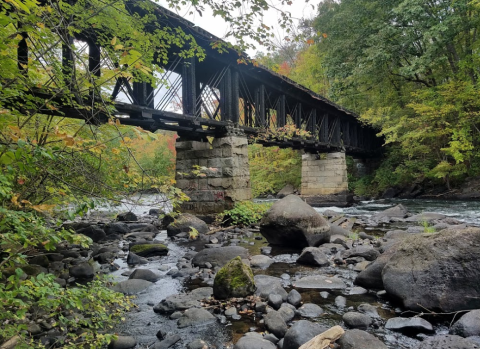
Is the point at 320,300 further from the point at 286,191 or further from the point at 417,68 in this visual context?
the point at 286,191

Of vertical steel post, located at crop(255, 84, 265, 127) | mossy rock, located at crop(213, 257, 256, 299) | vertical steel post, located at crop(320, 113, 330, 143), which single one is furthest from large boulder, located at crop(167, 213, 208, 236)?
vertical steel post, located at crop(320, 113, 330, 143)

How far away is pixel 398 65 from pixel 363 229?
44.9ft

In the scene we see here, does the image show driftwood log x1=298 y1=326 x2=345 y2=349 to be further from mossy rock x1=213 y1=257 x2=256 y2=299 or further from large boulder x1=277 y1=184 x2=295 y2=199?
large boulder x1=277 y1=184 x2=295 y2=199

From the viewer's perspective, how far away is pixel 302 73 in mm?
32438

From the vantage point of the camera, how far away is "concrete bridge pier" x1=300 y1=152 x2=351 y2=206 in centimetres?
2141

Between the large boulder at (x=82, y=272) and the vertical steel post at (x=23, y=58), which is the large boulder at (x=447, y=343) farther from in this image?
the large boulder at (x=82, y=272)

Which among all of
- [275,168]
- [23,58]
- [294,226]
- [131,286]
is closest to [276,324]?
[131,286]

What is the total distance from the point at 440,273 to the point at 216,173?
797 centimetres

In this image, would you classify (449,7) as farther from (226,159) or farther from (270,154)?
(270,154)

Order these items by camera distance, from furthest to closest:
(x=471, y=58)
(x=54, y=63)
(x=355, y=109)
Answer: (x=355, y=109) < (x=471, y=58) < (x=54, y=63)

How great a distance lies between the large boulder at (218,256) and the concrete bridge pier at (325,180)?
16.2 meters

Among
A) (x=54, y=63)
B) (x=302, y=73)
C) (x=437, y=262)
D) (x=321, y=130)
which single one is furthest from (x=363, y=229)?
(x=302, y=73)

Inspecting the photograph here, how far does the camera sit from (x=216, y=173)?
1073 centimetres

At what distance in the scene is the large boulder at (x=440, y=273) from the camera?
3314 mm
